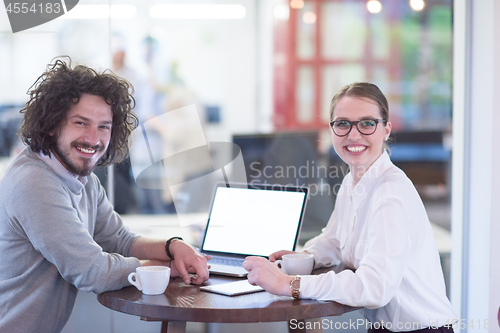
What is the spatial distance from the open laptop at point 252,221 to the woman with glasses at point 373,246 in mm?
118

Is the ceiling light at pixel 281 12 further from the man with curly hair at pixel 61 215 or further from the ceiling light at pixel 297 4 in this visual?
the man with curly hair at pixel 61 215

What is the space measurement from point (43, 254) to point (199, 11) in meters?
1.42

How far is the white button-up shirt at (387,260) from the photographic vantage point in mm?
1320

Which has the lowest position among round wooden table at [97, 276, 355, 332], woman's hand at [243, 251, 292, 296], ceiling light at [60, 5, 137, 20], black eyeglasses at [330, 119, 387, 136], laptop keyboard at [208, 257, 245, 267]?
laptop keyboard at [208, 257, 245, 267]

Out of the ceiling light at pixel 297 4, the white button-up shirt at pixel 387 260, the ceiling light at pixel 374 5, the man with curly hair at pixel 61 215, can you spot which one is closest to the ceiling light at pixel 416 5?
the ceiling light at pixel 374 5

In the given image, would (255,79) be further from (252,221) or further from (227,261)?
(227,261)

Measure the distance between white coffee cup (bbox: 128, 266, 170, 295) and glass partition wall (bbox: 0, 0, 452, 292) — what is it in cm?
105

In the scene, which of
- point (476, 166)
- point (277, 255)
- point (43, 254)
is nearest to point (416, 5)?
point (476, 166)

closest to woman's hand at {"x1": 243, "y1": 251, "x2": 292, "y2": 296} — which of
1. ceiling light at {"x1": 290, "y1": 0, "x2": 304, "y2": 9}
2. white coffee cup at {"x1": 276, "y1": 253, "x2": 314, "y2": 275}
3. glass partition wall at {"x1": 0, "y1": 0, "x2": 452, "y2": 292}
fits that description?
white coffee cup at {"x1": 276, "y1": 253, "x2": 314, "y2": 275}

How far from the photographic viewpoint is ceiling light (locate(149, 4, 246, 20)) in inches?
92.5

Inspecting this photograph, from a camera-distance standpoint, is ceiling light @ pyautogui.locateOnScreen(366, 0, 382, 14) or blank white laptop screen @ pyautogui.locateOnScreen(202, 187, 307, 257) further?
ceiling light @ pyautogui.locateOnScreen(366, 0, 382, 14)

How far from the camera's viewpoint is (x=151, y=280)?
53.7 inches

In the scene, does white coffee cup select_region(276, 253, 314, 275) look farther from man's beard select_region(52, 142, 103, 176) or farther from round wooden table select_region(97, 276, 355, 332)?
man's beard select_region(52, 142, 103, 176)

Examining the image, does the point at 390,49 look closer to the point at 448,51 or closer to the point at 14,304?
the point at 448,51
